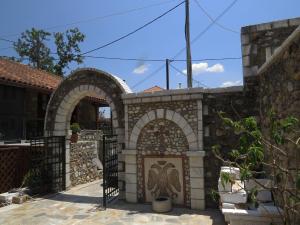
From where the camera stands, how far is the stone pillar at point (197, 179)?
7328 mm

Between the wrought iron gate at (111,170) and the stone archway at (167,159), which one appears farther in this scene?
the wrought iron gate at (111,170)

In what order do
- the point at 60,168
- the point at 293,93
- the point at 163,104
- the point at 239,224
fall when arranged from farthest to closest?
the point at 60,168 < the point at 163,104 < the point at 239,224 < the point at 293,93

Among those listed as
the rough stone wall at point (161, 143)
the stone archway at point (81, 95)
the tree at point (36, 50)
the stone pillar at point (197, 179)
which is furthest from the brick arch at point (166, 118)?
the tree at point (36, 50)

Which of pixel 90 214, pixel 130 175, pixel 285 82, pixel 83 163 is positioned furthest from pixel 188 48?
pixel 90 214

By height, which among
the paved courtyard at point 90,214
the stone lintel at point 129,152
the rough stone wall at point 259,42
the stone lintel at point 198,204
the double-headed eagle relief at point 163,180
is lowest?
the paved courtyard at point 90,214

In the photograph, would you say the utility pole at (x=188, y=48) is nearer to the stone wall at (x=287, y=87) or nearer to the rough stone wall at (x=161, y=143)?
the rough stone wall at (x=161, y=143)

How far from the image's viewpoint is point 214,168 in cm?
734

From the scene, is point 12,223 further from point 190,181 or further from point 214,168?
point 214,168

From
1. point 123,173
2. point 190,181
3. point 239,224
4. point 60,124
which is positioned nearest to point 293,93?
point 239,224

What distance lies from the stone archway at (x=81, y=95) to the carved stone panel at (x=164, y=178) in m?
1.34

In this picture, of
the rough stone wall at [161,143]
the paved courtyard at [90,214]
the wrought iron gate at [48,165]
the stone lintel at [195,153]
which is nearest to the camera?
the paved courtyard at [90,214]

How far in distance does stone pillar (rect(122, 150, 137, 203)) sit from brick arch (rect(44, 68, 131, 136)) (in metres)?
0.82

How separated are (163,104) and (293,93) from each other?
Answer: 13.9ft

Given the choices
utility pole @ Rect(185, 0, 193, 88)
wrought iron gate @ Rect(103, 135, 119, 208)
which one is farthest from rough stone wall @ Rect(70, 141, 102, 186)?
utility pole @ Rect(185, 0, 193, 88)
